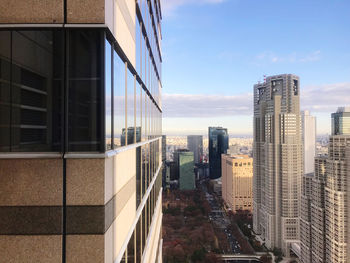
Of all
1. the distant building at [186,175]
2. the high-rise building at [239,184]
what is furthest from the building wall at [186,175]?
the high-rise building at [239,184]

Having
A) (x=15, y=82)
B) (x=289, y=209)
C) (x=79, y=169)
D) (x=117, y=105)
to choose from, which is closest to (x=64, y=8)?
(x=15, y=82)

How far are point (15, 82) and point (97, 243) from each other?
198 centimetres

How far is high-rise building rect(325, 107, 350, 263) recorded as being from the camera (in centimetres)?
2631

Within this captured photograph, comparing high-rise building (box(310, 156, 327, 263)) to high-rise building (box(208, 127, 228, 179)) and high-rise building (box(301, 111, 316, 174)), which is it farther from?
high-rise building (box(208, 127, 228, 179))

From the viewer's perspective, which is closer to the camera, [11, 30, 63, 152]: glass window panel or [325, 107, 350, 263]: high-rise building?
[11, 30, 63, 152]: glass window panel

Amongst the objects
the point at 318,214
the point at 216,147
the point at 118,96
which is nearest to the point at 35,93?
the point at 118,96

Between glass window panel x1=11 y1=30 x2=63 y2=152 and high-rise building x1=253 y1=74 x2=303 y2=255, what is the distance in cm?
4453

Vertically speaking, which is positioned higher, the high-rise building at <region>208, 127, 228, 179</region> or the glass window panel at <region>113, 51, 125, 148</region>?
the glass window panel at <region>113, 51, 125, 148</region>

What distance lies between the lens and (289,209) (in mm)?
40531

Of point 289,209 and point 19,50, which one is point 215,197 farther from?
point 19,50

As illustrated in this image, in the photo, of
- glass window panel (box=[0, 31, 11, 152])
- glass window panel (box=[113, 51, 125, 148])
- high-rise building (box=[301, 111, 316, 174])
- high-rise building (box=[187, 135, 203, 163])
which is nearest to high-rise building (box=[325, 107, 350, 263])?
glass window panel (box=[113, 51, 125, 148])

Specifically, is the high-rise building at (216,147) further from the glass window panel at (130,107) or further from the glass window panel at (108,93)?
the glass window panel at (108,93)

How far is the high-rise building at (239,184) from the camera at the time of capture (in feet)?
200

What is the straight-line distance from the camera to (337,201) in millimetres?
27141
